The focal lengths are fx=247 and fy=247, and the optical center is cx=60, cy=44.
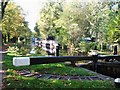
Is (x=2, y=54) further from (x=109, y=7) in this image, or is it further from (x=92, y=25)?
Answer: (x=109, y=7)

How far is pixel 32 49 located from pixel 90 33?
0.84 meters

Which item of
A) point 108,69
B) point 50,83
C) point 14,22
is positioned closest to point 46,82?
point 50,83

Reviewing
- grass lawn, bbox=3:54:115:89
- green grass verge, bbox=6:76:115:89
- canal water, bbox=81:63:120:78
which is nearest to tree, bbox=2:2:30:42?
grass lawn, bbox=3:54:115:89

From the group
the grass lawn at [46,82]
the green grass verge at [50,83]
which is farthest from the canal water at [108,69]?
the green grass verge at [50,83]

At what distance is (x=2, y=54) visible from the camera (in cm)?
357

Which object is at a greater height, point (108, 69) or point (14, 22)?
point (14, 22)

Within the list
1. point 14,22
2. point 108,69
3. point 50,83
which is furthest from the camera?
point 108,69

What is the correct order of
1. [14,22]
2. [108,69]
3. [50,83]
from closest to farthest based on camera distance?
[50,83] → [14,22] → [108,69]

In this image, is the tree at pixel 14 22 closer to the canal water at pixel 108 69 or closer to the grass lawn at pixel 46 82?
A: the grass lawn at pixel 46 82

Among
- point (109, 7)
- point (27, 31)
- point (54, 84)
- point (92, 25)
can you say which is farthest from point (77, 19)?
point (54, 84)

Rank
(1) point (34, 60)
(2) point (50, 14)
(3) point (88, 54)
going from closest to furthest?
1. (1) point (34, 60)
2. (2) point (50, 14)
3. (3) point (88, 54)

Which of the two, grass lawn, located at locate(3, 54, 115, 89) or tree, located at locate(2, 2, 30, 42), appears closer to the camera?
grass lawn, located at locate(3, 54, 115, 89)

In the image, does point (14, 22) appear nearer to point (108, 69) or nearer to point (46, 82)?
point (46, 82)

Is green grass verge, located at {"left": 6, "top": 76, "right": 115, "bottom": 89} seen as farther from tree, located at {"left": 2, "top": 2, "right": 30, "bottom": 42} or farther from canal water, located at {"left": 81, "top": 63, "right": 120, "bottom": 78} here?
canal water, located at {"left": 81, "top": 63, "right": 120, "bottom": 78}
